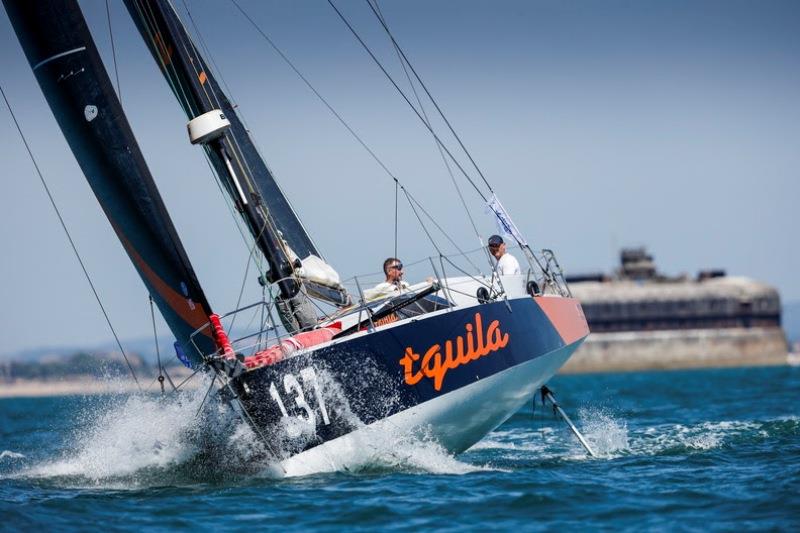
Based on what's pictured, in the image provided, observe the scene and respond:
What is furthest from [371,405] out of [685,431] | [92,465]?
→ [685,431]

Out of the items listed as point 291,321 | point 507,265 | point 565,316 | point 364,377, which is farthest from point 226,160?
point 565,316

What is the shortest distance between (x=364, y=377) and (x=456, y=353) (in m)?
1.02

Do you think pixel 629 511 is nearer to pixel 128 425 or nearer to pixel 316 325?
pixel 316 325

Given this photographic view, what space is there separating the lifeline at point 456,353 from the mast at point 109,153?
1.95 meters

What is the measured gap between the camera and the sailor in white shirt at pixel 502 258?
12556 mm

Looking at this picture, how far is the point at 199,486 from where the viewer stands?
10.3m

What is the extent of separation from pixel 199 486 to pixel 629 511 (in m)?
3.69

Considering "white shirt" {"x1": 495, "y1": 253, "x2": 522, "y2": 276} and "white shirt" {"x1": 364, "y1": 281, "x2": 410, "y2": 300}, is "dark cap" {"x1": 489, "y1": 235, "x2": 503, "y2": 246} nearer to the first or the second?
"white shirt" {"x1": 495, "y1": 253, "x2": 522, "y2": 276}

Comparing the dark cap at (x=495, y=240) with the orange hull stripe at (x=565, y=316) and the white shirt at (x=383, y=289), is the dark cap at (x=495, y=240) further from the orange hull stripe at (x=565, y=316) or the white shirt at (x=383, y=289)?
the white shirt at (x=383, y=289)

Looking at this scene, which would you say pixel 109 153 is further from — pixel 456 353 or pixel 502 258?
pixel 502 258

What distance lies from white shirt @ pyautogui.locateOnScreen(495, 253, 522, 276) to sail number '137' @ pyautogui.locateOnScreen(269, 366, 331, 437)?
128 inches

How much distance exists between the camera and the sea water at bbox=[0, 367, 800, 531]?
8570mm

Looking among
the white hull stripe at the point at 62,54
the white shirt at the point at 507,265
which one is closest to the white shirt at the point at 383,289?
the white shirt at the point at 507,265

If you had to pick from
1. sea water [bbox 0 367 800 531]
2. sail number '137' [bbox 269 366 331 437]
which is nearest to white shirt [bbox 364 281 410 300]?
sea water [bbox 0 367 800 531]
